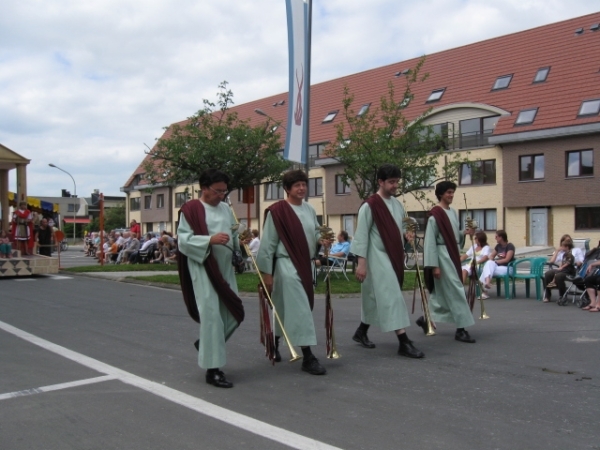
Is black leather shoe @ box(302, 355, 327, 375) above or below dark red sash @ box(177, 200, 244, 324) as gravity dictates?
below

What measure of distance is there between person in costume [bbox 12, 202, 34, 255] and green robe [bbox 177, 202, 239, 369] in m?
14.2

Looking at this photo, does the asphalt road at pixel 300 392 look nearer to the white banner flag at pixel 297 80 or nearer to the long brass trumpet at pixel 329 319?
the long brass trumpet at pixel 329 319

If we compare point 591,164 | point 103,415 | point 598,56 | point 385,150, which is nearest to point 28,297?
point 103,415

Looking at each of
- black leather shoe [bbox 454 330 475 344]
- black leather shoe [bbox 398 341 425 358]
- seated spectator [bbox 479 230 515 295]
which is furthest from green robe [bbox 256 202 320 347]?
seated spectator [bbox 479 230 515 295]

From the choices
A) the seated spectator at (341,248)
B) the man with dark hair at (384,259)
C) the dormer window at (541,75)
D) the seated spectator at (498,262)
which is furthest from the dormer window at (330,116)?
the man with dark hair at (384,259)

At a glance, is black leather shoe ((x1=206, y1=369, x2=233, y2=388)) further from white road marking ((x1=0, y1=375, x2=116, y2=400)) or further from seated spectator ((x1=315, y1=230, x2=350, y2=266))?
seated spectator ((x1=315, y1=230, x2=350, y2=266))

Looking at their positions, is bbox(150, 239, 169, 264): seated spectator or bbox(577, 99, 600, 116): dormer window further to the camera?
bbox(577, 99, 600, 116): dormer window

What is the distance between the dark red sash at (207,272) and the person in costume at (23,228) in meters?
14.2

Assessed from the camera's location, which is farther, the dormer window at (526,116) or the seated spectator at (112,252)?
the dormer window at (526,116)

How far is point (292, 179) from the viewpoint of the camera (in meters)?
6.59

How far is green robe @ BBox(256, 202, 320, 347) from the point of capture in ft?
20.9

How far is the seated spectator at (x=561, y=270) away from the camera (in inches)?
477

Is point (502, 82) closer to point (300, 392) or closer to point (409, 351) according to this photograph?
point (409, 351)

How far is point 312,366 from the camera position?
6328 mm
